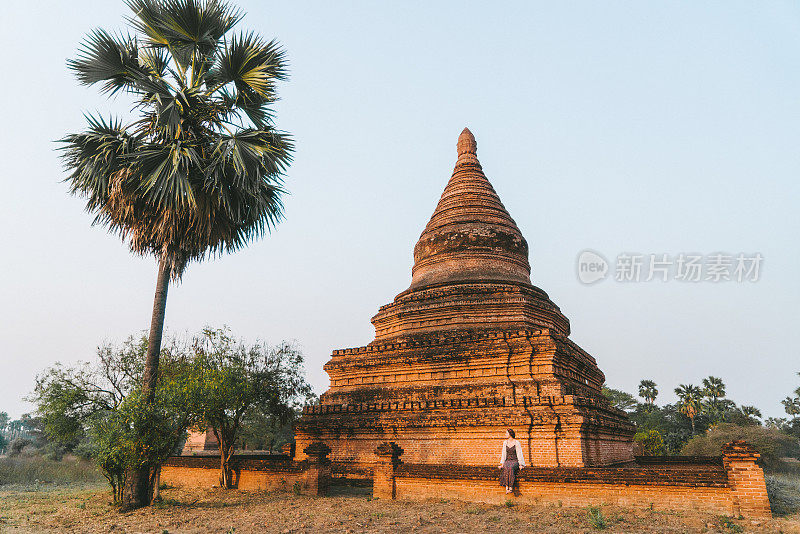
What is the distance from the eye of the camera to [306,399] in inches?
866

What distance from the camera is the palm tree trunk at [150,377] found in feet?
39.5

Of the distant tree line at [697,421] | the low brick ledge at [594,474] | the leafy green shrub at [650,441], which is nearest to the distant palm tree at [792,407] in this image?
the distant tree line at [697,421]

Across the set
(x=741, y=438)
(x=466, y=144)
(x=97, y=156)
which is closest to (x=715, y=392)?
(x=741, y=438)

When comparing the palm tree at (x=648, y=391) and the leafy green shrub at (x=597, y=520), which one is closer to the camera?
the leafy green shrub at (x=597, y=520)

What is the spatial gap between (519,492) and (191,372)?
994 cm

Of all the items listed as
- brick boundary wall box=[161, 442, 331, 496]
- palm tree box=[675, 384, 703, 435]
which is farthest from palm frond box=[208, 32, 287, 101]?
palm tree box=[675, 384, 703, 435]

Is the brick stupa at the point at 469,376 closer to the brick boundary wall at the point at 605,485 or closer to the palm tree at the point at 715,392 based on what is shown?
the brick boundary wall at the point at 605,485

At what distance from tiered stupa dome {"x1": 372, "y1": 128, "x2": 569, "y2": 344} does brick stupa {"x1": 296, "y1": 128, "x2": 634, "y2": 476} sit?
0.16 ft

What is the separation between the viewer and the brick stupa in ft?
46.3

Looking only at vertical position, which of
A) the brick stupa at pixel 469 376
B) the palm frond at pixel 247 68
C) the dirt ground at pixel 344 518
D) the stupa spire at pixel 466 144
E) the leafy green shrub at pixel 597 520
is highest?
the stupa spire at pixel 466 144

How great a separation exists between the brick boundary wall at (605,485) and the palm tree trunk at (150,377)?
556 centimetres

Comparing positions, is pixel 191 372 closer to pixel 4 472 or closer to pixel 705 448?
pixel 4 472

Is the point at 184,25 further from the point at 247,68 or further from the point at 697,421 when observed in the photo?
the point at 697,421

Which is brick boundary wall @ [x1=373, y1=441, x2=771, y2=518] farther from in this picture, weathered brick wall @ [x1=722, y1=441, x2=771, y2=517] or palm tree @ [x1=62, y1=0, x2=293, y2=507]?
palm tree @ [x1=62, y1=0, x2=293, y2=507]
